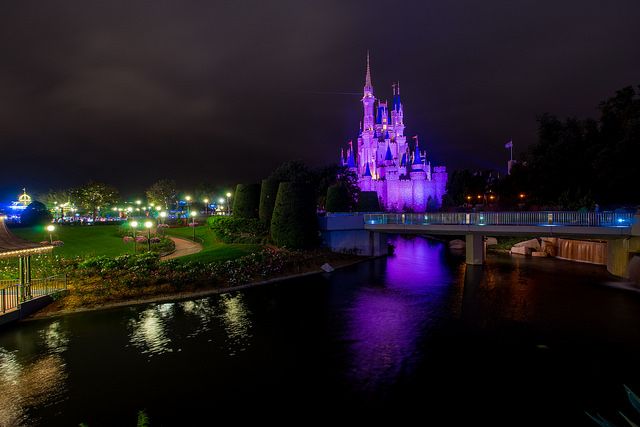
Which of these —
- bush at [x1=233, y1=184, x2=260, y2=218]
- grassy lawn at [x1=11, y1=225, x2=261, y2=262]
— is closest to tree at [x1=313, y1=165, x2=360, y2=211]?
bush at [x1=233, y1=184, x2=260, y2=218]

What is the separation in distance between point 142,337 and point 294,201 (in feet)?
72.8

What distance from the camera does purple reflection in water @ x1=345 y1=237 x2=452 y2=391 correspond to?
15.1 m

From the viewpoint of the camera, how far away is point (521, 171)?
59.1 m

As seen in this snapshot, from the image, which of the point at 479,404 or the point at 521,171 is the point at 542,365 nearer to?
the point at 479,404

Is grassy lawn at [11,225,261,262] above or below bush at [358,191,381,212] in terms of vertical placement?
below

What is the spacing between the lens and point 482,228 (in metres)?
34.6

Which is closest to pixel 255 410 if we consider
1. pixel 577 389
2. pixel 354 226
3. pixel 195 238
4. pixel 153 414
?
pixel 153 414

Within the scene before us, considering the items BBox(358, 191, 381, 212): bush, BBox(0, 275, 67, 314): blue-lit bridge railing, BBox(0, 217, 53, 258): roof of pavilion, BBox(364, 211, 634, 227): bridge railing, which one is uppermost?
BBox(358, 191, 381, 212): bush

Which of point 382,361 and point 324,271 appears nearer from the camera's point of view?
point 382,361

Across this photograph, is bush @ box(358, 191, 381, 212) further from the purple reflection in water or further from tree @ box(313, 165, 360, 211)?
tree @ box(313, 165, 360, 211)

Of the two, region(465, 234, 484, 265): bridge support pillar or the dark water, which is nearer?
the dark water

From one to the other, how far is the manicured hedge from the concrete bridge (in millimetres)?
6151

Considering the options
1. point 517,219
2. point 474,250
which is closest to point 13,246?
point 517,219

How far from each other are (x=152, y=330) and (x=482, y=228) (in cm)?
2694
